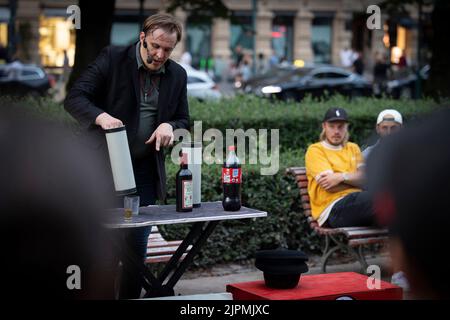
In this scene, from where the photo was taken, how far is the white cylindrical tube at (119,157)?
4.89m

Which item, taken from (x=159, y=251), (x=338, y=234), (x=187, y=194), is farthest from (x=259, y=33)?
(x=187, y=194)

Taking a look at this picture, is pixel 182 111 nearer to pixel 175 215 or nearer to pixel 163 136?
pixel 163 136

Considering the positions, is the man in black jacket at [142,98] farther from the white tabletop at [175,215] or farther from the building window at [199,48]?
the building window at [199,48]

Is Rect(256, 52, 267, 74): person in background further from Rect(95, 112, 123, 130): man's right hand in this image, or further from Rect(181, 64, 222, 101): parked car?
Rect(95, 112, 123, 130): man's right hand

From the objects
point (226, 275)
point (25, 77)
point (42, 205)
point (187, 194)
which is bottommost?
point (226, 275)

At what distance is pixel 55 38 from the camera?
44094 mm

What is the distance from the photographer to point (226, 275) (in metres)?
8.09

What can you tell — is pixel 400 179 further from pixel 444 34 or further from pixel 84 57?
pixel 444 34

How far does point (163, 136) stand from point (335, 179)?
2603mm

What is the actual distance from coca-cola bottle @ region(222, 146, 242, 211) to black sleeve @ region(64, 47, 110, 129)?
924 millimetres

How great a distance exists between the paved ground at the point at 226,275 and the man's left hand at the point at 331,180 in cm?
81

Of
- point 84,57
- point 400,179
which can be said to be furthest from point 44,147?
point 84,57

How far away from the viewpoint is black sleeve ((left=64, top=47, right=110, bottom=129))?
17.5 ft

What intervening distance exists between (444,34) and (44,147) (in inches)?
585
